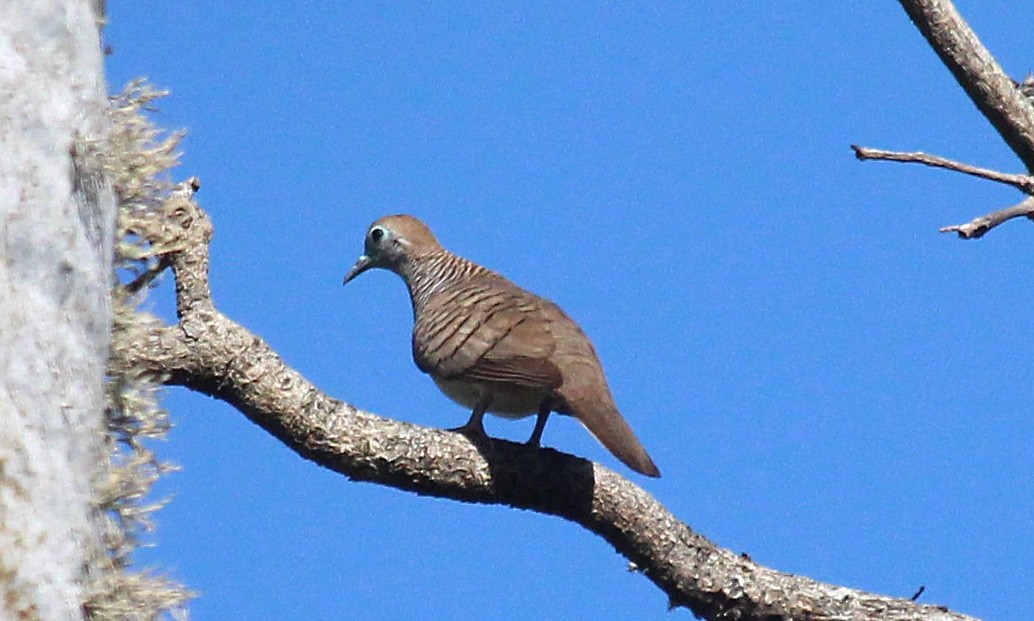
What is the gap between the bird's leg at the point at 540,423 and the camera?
441 cm

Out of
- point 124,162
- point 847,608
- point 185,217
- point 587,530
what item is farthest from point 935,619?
point 124,162

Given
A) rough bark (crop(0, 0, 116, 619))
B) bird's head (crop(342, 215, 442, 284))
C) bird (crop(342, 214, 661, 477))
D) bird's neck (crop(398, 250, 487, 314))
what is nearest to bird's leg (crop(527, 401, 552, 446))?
bird (crop(342, 214, 661, 477))

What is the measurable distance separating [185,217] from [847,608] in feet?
6.41

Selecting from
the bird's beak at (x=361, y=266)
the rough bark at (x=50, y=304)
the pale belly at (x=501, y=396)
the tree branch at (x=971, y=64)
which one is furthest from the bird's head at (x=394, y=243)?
the rough bark at (x=50, y=304)

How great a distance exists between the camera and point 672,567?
12.1 ft

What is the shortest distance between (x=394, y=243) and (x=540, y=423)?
236cm

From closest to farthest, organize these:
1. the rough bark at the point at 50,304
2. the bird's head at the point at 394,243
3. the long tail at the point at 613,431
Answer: the rough bark at the point at 50,304
the long tail at the point at 613,431
the bird's head at the point at 394,243

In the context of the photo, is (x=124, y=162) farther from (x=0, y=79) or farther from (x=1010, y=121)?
(x=1010, y=121)

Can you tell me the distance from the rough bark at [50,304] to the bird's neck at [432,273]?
407 centimetres

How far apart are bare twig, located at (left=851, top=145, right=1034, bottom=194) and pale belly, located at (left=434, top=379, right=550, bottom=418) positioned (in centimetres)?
164

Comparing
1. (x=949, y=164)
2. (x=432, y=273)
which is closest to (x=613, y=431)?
(x=949, y=164)

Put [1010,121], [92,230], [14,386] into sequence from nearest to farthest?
1. [14,386]
2. [92,230]
3. [1010,121]

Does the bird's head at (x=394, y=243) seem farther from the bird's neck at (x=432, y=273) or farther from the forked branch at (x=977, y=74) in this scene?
the forked branch at (x=977, y=74)

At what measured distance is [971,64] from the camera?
Result: 3525 millimetres
